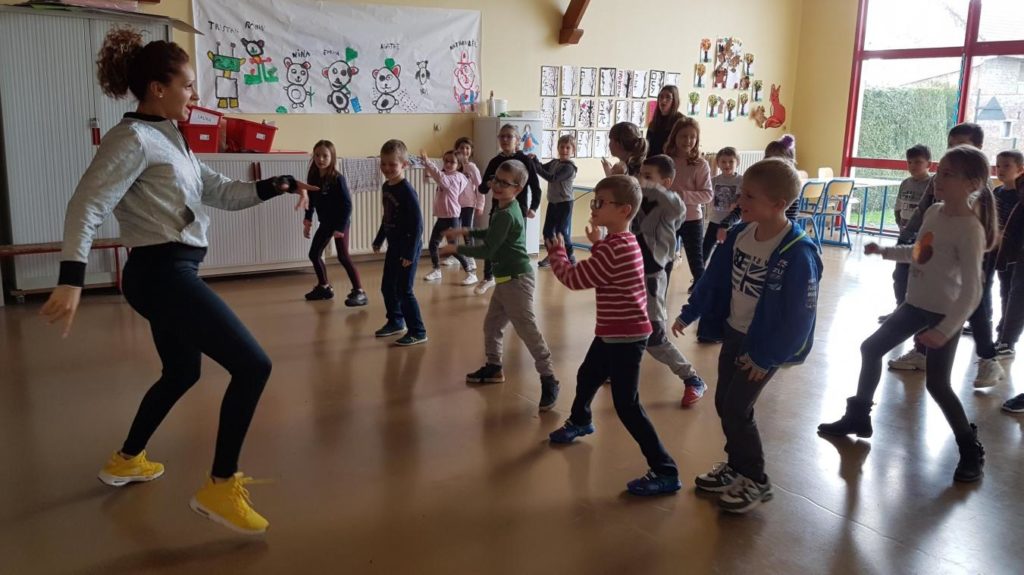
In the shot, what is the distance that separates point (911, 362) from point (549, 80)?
5194mm

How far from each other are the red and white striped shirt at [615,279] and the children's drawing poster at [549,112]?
607 cm

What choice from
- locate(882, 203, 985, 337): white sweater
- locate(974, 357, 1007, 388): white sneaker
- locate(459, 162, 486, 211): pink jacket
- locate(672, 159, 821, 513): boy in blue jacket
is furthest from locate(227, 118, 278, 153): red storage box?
locate(974, 357, 1007, 388): white sneaker

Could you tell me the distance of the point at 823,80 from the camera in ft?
35.1

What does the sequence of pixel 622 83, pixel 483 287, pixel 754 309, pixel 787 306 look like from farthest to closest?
1. pixel 622 83
2. pixel 483 287
3. pixel 754 309
4. pixel 787 306

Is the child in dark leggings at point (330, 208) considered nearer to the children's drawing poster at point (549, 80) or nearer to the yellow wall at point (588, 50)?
the yellow wall at point (588, 50)

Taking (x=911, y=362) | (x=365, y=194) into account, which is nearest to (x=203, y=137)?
(x=365, y=194)

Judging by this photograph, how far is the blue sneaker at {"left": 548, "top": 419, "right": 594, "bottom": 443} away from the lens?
336cm

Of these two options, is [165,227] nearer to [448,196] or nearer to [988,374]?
[988,374]

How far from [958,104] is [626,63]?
413 centimetres

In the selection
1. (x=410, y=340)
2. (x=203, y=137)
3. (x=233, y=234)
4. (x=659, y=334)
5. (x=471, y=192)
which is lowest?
(x=410, y=340)

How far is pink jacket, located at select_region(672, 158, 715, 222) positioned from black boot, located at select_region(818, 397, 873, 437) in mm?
1897

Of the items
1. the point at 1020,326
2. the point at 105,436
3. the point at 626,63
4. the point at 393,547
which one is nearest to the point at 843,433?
the point at 1020,326

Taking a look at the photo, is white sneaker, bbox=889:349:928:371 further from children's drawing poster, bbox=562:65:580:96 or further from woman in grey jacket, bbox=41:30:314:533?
children's drawing poster, bbox=562:65:580:96

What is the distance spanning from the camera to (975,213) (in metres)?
3.00
